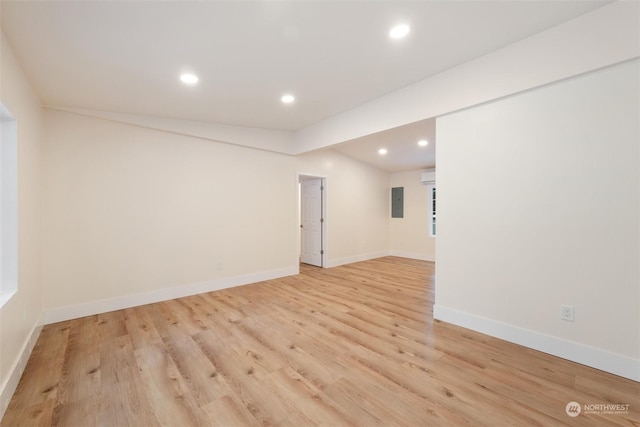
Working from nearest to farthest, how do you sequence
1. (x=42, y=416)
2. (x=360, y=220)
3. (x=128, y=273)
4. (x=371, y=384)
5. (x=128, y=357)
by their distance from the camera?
(x=42, y=416), (x=371, y=384), (x=128, y=357), (x=128, y=273), (x=360, y=220)

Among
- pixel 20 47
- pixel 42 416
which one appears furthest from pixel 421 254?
pixel 20 47

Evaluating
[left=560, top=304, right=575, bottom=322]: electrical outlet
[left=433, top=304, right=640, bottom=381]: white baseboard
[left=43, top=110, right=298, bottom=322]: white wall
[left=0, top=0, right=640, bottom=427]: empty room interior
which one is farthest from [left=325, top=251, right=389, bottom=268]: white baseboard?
[left=560, top=304, right=575, bottom=322]: electrical outlet

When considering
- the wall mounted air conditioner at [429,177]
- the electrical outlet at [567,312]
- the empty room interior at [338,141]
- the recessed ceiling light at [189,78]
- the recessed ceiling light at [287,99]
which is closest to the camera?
the empty room interior at [338,141]

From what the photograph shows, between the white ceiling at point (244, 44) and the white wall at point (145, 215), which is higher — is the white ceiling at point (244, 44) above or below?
above

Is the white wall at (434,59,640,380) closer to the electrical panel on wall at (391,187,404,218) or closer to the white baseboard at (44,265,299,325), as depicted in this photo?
the white baseboard at (44,265,299,325)

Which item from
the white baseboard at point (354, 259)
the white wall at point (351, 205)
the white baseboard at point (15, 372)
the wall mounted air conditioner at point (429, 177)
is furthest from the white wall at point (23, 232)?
the wall mounted air conditioner at point (429, 177)

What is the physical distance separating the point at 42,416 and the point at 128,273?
2100 mm

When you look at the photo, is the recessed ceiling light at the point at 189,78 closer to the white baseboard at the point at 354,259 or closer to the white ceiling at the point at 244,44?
the white ceiling at the point at 244,44

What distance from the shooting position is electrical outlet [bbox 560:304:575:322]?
7.30ft

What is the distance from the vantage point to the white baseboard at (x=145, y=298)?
10.2 feet

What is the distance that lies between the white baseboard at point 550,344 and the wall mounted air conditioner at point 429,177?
4.27 m

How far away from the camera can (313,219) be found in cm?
616

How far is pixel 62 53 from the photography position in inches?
85.0

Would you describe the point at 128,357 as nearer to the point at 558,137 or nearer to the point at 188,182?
the point at 188,182
